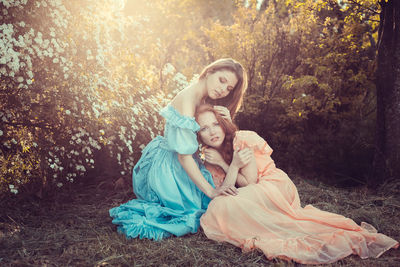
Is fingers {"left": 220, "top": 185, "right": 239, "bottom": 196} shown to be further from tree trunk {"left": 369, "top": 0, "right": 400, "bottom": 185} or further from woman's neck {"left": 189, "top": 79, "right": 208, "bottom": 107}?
tree trunk {"left": 369, "top": 0, "right": 400, "bottom": 185}

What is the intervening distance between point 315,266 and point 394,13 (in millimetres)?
3181

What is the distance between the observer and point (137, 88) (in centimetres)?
385

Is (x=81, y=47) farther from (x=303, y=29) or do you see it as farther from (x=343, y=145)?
(x=343, y=145)

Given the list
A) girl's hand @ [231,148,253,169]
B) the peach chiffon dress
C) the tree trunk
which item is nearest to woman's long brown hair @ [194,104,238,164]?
girl's hand @ [231,148,253,169]

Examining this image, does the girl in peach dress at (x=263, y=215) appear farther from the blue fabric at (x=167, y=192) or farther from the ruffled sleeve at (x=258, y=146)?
the blue fabric at (x=167, y=192)

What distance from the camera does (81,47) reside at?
10.5 feet

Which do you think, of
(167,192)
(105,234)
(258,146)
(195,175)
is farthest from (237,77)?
(105,234)

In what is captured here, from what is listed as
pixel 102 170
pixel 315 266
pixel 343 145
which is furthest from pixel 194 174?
pixel 343 145

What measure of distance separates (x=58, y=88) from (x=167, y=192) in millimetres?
1445

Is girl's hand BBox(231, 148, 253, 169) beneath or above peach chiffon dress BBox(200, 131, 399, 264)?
above

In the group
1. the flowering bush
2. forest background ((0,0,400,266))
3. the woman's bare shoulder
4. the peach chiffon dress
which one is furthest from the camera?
the flowering bush

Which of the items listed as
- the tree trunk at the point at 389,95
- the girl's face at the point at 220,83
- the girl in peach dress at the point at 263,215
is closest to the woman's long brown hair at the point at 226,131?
the girl in peach dress at the point at 263,215

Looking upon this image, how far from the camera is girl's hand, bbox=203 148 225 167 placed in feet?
9.14

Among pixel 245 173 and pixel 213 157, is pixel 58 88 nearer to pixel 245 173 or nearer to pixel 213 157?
pixel 213 157
